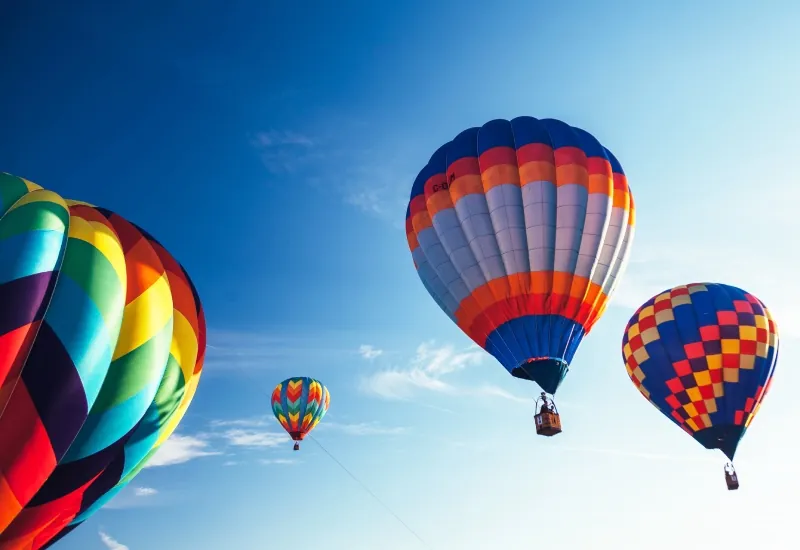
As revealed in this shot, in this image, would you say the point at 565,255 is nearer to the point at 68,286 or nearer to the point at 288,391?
the point at 68,286

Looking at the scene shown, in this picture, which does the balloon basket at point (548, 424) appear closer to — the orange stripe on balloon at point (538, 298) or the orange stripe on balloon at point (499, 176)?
the orange stripe on balloon at point (538, 298)

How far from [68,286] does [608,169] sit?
12016mm

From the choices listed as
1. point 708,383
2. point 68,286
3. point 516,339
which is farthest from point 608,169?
point 68,286

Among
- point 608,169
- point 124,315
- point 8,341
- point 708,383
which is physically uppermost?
point 608,169

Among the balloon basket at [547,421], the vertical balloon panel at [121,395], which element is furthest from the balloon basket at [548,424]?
the vertical balloon panel at [121,395]

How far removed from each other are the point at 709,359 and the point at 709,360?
1.2 inches

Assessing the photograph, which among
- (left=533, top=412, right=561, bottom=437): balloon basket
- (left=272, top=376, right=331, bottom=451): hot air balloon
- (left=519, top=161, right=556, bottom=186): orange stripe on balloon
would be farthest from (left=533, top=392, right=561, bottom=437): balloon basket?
(left=272, top=376, right=331, bottom=451): hot air balloon

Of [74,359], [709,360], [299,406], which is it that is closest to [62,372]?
[74,359]

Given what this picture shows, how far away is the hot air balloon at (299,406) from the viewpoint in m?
25.8

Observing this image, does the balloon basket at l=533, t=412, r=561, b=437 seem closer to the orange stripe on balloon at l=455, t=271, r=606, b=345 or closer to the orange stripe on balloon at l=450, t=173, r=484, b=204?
the orange stripe on balloon at l=455, t=271, r=606, b=345

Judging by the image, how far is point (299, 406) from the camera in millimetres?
25953

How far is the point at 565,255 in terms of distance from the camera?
40.4 feet

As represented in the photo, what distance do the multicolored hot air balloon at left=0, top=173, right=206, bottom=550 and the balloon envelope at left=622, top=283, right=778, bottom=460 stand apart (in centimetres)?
1465

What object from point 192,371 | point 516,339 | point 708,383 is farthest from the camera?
point 708,383
